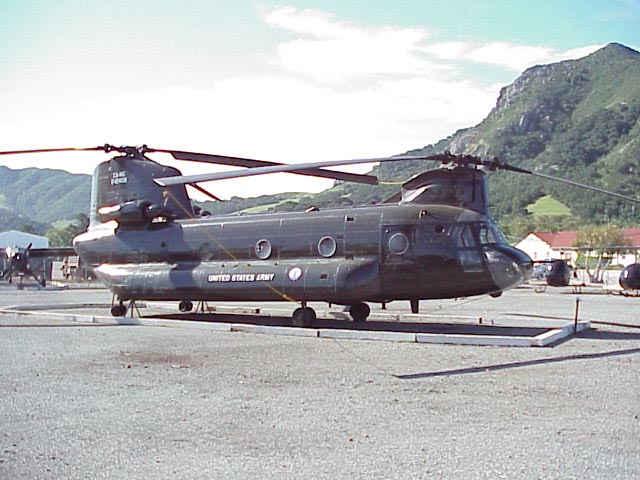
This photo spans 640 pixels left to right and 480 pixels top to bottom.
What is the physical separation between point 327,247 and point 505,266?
4198 mm

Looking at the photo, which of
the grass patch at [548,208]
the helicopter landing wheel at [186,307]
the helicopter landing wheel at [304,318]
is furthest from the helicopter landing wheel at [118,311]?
the grass patch at [548,208]

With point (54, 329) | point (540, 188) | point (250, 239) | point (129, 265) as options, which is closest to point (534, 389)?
point (250, 239)

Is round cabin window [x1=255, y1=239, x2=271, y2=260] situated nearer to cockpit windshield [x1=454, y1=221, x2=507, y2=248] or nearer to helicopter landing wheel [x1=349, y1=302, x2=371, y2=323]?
helicopter landing wheel [x1=349, y1=302, x2=371, y2=323]

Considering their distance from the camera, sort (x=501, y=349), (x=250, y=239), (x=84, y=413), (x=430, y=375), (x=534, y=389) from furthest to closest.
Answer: (x=250, y=239), (x=501, y=349), (x=430, y=375), (x=534, y=389), (x=84, y=413)

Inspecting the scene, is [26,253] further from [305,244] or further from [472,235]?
[472,235]

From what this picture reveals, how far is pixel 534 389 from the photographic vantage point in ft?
30.0

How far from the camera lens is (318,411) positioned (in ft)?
25.7

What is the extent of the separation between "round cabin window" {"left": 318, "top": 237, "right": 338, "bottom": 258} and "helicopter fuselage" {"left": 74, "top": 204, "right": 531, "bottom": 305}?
0.08 feet

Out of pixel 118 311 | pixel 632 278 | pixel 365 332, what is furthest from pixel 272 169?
pixel 632 278

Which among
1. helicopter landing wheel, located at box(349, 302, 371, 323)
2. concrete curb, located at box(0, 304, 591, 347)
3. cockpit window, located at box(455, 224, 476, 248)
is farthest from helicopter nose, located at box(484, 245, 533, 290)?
helicopter landing wheel, located at box(349, 302, 371, 323)

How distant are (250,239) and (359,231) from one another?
312 centimetres

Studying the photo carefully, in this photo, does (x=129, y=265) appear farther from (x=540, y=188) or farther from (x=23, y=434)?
(x=540, y=188)

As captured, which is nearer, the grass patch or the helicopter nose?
the helicopter nose

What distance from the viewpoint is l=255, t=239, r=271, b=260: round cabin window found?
1744 centimetres
